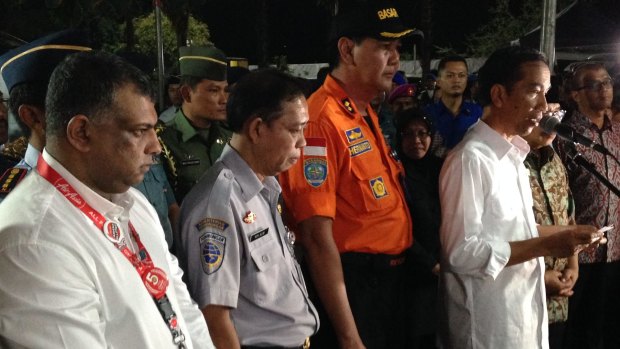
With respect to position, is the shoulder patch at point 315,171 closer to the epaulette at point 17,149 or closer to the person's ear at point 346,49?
the person's ear at point 346,49

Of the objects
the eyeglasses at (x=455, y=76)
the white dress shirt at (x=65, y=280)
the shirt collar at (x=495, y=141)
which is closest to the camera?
the white dress shirt at (x=65, y=280)

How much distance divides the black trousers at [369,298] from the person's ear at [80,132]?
165cm

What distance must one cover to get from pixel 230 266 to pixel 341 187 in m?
0.86

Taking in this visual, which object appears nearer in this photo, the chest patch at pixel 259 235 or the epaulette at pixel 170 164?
the chest patch at pixel 259 235

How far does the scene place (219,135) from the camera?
4.57 m

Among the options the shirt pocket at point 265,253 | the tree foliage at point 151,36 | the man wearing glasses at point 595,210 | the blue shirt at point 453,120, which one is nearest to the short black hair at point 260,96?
the shirt pocket at point 265,253

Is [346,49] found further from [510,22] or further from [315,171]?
[510,22]

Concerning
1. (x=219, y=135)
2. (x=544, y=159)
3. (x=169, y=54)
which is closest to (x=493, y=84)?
(x=544, y=159)

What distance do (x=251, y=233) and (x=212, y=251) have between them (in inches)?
7.2

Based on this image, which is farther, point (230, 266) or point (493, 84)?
point (493, 84)

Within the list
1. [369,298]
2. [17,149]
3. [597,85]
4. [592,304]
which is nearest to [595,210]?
[592,304]

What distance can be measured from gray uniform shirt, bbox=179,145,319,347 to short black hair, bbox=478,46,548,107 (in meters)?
1.32

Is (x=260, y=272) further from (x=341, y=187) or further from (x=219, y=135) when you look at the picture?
(x=219, y=135)

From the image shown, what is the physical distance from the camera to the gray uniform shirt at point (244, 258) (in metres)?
2.45
